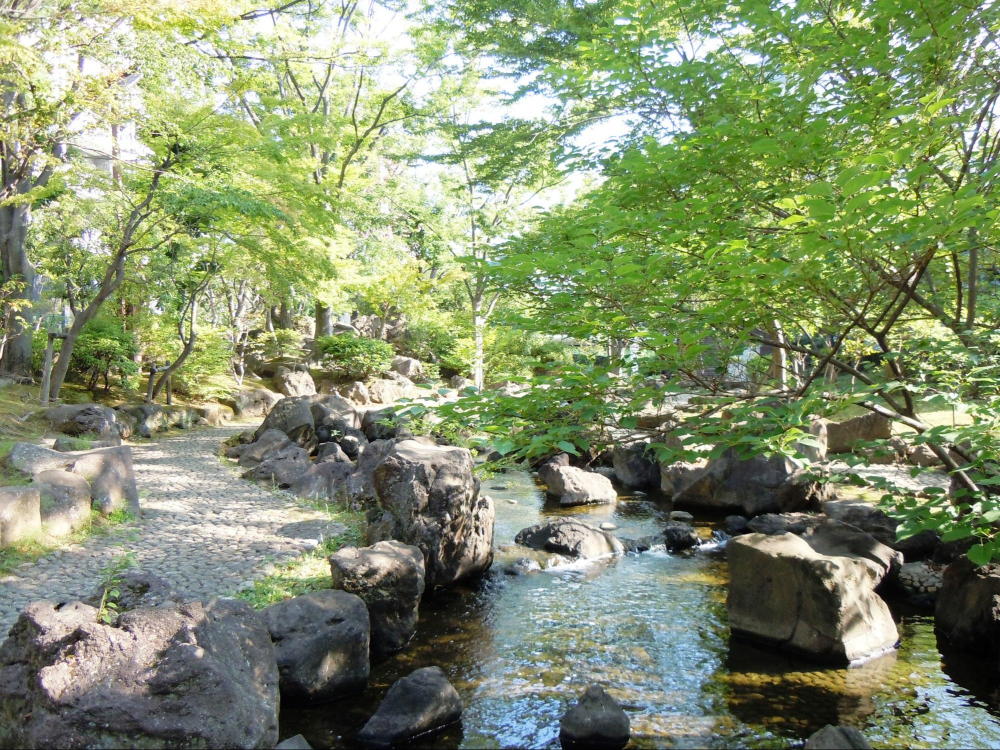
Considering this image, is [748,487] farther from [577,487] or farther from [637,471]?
[637,471]

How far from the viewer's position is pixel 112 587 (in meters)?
5.14

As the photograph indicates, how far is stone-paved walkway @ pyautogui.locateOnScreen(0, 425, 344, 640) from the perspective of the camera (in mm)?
6316

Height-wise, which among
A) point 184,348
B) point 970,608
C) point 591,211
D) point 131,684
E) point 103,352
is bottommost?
point 970,608

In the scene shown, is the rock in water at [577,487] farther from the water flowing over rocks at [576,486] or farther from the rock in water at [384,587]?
the rock in water at [384,587]

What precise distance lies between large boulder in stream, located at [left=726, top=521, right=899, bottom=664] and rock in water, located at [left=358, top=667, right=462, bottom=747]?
133 inches

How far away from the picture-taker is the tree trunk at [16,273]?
51.9ft

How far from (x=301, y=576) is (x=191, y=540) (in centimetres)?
192

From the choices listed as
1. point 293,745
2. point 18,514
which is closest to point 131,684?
point 293,745

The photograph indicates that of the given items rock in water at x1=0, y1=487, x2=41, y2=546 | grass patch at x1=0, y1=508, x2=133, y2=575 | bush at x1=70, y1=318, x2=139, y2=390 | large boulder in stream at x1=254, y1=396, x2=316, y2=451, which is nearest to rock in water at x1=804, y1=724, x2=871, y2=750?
grass patch at x1=0, y1=508, x2=133, y2=575

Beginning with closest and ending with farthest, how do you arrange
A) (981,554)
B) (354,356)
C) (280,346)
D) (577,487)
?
1. (981,554)
2. (577,487)
3. (280,346)
4. (354,356)

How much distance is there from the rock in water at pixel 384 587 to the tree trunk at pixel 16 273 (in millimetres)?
13926

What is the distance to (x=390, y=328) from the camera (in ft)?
111

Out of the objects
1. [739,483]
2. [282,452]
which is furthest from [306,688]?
[739,483]

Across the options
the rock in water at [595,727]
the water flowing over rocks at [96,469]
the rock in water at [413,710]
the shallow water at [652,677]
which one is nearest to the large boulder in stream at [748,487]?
the shallow water at [652,677]
